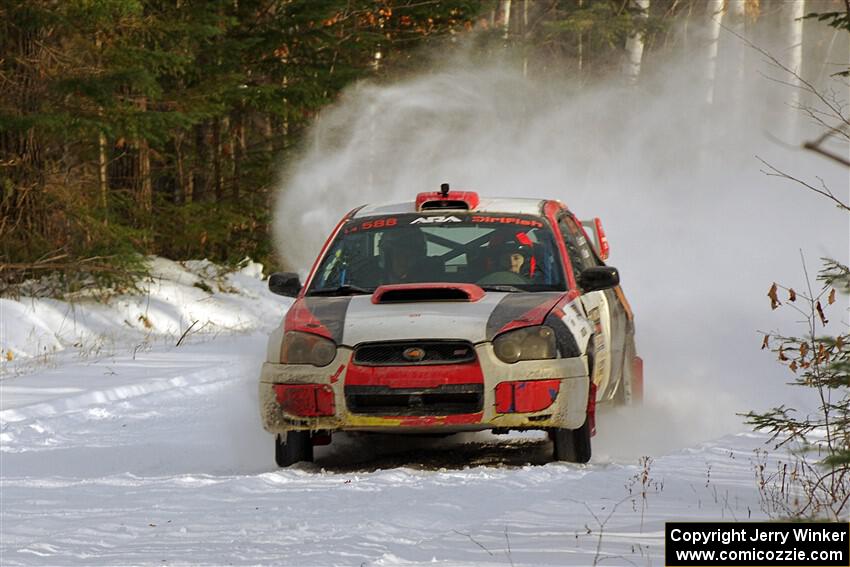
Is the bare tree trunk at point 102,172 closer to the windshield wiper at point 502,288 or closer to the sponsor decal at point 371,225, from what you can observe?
the sponsor decal at point 371,225

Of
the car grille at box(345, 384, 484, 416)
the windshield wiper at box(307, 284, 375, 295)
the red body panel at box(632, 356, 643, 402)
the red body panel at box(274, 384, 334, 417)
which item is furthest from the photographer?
the red body panel at box(632, 356, 643, 402)

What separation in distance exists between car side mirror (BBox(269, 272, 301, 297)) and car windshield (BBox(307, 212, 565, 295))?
0.11m

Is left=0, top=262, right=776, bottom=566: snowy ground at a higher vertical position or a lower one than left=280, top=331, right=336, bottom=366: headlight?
lower

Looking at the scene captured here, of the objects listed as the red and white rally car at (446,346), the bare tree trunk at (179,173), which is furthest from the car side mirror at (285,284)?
the bare tree trunk at (179,173)

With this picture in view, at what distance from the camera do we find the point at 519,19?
4869 cm

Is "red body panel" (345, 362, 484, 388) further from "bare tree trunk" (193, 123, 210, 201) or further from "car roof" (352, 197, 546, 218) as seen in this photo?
"bare tree trunk" (193, 123, 210, 201)

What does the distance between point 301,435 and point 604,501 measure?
7.77 ft

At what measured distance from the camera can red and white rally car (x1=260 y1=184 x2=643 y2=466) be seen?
301 inches

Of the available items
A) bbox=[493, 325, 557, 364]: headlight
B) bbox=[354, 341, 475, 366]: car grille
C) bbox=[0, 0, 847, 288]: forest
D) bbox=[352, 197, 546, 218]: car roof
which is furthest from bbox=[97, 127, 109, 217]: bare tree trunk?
bbox=[493, 325, 557, 364]: headlight

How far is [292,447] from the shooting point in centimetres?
815

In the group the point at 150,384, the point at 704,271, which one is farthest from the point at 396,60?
the point at 150,384

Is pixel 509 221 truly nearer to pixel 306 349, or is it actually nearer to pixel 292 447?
pixel 306 349

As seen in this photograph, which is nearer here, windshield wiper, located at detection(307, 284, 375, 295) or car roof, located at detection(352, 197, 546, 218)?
windshield wiper, located at detection(307, 284, 375, 295)

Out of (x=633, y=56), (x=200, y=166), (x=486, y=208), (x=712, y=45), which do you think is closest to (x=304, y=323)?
(x=486, y=208)
